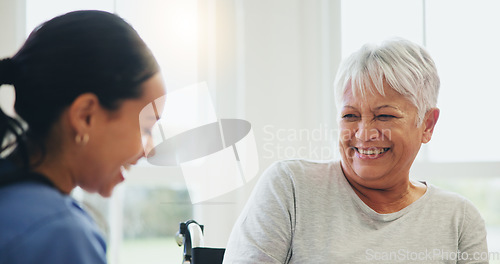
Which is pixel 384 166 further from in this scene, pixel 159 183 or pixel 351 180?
pixel 159 183

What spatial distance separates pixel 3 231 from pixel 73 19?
1.12ft

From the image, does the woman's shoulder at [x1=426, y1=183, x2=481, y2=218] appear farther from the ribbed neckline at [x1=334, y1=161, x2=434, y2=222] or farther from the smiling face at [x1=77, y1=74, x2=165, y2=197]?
the smiling face at [x1=77, y1=74, x2=165, y2=197]

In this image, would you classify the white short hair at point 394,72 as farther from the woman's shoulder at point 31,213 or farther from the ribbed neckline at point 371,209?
the woman's shoulder at point 31,213

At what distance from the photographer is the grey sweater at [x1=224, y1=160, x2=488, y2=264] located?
54.6 inches

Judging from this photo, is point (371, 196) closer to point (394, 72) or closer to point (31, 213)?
point (394, 72)

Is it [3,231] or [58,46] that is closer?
[3,231]

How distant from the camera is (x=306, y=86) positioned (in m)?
2.28

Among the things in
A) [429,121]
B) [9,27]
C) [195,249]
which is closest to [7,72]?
[195,249]

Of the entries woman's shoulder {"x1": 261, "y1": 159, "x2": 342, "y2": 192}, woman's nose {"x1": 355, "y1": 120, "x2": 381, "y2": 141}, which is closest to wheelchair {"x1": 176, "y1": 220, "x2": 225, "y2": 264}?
woman's shoulder {"x1": 261, "y1": 159, "x2": 342, "y2": 192}

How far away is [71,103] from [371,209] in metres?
0.97

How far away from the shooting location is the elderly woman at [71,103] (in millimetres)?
777

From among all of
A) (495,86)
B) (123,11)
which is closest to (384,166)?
(495,86)

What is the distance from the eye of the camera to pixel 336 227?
143cm

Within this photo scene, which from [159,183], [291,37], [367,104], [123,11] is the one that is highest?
[123,11]
